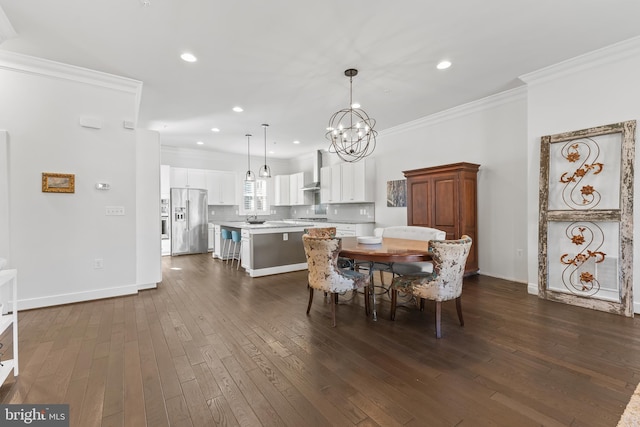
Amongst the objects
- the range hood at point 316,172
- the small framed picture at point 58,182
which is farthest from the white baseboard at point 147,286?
the range hood at point 316,172

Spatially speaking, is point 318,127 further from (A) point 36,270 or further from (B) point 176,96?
(A) point 36,270

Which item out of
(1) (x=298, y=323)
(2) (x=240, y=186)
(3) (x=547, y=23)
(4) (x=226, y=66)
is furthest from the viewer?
(2) (x=240, y=186)

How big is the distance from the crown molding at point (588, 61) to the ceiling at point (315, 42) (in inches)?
4.0

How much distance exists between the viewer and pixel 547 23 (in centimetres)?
274

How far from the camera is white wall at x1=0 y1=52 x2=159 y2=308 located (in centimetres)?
332

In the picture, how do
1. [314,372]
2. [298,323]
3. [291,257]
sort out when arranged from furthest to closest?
[291,257] → [298,323] → [314,372]

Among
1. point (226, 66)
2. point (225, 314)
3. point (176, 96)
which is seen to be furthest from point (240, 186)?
point (225, 314)

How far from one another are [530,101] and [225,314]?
4748mm

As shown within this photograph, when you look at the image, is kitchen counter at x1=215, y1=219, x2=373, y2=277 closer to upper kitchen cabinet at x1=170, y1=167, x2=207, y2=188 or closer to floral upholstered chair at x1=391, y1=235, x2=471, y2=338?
upper kitchen cabinet at x1=170, y1=167, x2=207, y2=188

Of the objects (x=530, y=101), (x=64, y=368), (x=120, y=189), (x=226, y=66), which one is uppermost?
(x=226, y=66)

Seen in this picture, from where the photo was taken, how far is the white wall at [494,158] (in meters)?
4.32

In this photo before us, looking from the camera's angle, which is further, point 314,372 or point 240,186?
point 240,186

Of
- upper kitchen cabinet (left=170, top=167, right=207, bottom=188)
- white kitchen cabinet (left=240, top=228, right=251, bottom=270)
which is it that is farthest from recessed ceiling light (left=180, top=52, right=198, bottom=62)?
upper kitchen cabinet (left=170, top=167, right=207, bottom=188)

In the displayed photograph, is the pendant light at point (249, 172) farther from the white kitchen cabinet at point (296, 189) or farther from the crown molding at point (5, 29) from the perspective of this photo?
the crown molding at point (5, 29)
